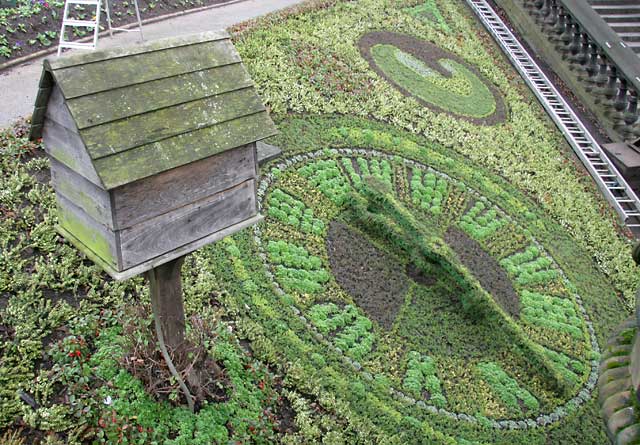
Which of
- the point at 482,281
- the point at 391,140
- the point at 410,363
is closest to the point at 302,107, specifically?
the point at 391,140

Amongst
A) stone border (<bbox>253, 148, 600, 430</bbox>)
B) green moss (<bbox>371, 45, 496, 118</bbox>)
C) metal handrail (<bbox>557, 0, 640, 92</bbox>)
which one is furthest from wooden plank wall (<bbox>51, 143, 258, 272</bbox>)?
metal handrail (<bbox>557, 0, 640, 92</bbox>)

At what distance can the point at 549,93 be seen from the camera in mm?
11078

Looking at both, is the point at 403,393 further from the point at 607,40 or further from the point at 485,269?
the point at 607,40

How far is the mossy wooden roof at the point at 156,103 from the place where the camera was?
2936mm

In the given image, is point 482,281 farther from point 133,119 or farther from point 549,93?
point 549,93

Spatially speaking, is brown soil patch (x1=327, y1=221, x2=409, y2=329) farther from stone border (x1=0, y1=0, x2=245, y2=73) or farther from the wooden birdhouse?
stone border (x1=0, y1=0, x2=245, y2=73)

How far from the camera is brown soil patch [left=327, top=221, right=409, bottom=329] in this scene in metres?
6.13

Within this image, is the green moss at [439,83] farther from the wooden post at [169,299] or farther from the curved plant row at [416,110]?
the wooden post at [169,299]

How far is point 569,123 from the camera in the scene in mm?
10477

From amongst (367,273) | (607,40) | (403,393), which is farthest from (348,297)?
(607,40)

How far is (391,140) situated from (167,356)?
16.7ft

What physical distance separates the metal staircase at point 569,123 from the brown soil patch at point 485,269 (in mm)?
3027

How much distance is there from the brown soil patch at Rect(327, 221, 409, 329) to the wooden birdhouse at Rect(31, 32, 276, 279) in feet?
8.55

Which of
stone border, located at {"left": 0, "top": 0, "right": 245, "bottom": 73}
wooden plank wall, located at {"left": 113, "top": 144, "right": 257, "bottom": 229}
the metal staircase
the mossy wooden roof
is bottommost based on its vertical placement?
the metal staircase
